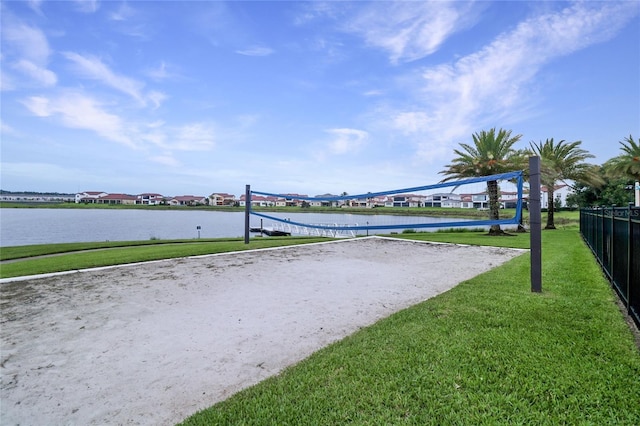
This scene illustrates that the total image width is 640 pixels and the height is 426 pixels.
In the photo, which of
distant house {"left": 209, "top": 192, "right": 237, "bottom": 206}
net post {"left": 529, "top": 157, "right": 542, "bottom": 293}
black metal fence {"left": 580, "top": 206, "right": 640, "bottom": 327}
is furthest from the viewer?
distant house {"left": 209, "top": 192, "right": 237, "bottom": 206}

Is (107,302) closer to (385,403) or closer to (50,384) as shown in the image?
(50,384)

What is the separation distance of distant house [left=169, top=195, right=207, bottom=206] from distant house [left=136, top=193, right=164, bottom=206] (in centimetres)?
516

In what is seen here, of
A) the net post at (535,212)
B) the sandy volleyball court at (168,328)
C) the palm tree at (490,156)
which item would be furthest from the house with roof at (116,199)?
the net post at (535,212)

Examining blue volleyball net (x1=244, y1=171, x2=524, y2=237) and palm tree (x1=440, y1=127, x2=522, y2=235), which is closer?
blue volleyball net (x1=244, y1=171, x2=524, y2=237)

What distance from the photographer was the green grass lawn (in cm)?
193

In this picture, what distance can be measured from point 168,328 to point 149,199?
13144cm

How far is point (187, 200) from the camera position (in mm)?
112500

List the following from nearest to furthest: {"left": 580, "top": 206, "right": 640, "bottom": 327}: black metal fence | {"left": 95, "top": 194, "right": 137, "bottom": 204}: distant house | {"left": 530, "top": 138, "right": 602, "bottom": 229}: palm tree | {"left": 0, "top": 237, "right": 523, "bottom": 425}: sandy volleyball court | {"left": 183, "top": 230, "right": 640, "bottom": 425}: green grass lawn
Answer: {"left": 183, "top": 230, "right": 640, "bottom": 425}: green grass lawn
{"left": 0, "top": 237, "right": 523, "bottom": 425}: sandy volleyball court
{"left": 580, "top": 206, "right": 640, "bottom": 327}: black metal fence
{"left": 530, "top": 138, "right": 602, "bottom": 229}: palm tree
{"left": 95, "top": 194, "right": 137, "bottom": 204}: distant house

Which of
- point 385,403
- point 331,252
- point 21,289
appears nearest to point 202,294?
point 21,289

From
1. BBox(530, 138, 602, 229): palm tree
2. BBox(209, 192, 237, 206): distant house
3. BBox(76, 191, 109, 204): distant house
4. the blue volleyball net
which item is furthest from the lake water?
BBox(76, 191, 109, 204): distant house

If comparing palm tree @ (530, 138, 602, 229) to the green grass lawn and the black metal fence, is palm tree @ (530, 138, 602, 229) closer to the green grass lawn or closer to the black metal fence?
the black metal fence

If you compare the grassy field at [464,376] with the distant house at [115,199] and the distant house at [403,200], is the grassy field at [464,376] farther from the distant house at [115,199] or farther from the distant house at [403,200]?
the distant house at [115,199]

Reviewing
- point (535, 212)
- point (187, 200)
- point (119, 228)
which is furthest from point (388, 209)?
point (187, 200)

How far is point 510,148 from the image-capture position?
66.8ft
